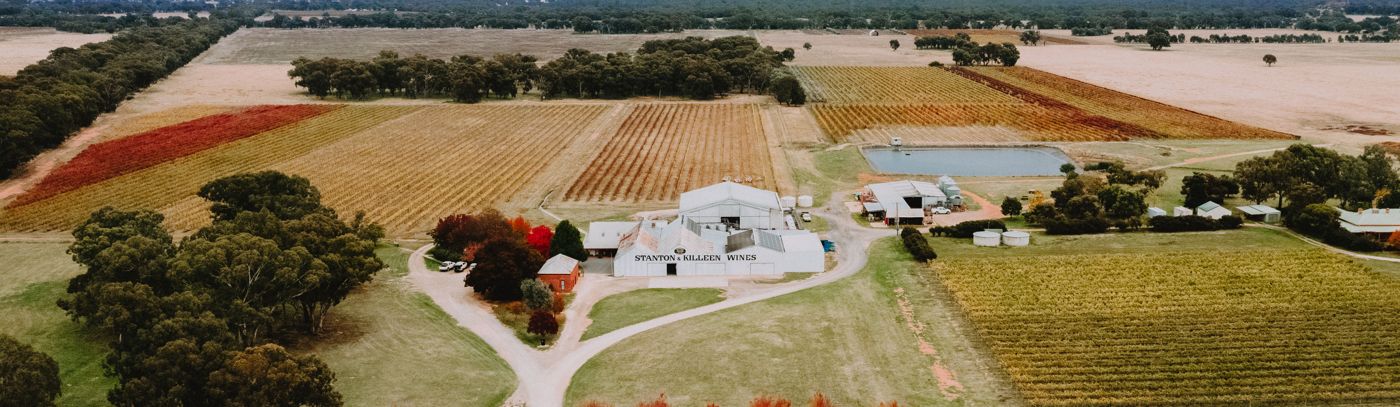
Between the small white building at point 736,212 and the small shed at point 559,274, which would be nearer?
the small shed at point 559,274

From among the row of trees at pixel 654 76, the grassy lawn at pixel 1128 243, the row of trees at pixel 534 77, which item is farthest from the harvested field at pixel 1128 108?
the grassy lawn at pixel 1128 243

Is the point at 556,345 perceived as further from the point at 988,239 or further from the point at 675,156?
the point at 675,156

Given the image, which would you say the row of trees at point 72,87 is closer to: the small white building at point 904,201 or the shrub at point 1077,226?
the small white building at point 904,201

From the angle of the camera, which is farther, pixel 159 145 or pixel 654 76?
pixel 654 76

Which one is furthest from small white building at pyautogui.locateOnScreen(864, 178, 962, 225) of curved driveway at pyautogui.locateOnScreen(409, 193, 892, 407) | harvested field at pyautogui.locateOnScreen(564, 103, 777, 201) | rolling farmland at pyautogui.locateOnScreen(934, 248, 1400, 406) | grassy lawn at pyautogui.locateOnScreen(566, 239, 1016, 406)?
grassy lawn at pyautogui.locateOnScreen(566, 239, 1016, 406)

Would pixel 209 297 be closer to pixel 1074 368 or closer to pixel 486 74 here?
pixel 1074 368

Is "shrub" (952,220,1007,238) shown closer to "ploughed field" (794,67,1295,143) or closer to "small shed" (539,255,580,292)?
"small shed" (539,255,580,292)

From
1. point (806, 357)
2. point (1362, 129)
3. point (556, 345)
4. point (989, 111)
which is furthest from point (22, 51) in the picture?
point (1362, 129)
